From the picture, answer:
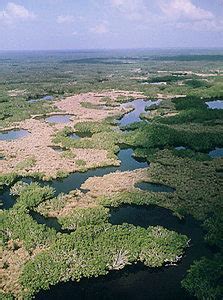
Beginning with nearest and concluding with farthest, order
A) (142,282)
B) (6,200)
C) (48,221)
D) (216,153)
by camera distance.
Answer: (142,282) < (48,221) < (6,200) < (216,153)

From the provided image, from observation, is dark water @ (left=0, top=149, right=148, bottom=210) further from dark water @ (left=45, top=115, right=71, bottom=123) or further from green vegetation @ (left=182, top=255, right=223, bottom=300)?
dark water @ (left=45, top=115, right=71, bottom=123)

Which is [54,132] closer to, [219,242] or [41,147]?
[41,147]

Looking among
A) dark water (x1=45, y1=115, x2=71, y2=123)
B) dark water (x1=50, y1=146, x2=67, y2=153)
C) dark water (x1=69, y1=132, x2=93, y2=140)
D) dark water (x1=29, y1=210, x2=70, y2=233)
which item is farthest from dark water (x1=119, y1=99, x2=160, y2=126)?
dark water (x1=29, y1=210, x2=70, y2=233)

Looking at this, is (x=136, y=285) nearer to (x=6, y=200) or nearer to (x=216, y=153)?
(x=6, y=200)

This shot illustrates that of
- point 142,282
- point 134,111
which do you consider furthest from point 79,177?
point 134,111

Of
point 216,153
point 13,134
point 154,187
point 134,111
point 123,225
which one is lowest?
point 13,134

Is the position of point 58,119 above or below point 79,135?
below

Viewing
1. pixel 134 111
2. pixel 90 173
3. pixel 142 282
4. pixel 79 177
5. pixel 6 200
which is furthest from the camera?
pixel 134 111
